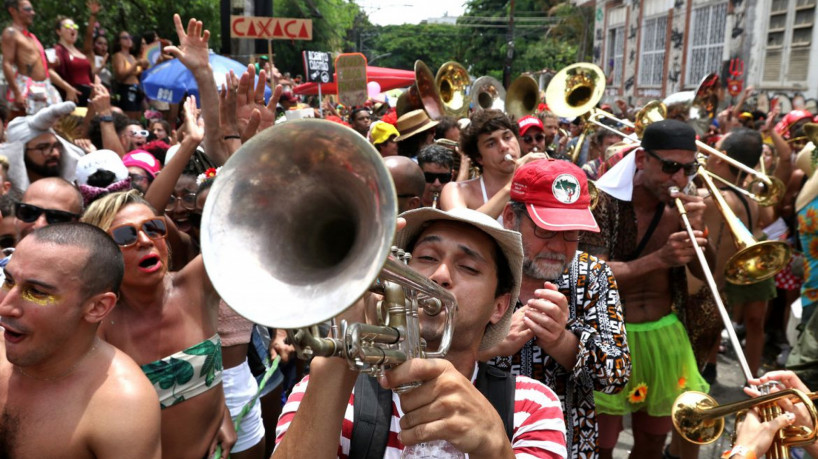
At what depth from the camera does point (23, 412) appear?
2.00 meters

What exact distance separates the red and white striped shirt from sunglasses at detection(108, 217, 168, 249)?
1157mm

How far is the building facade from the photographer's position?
1719cm

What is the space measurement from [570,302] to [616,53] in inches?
1306

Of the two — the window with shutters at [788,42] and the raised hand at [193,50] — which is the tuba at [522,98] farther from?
the window with shutters at [788,42]

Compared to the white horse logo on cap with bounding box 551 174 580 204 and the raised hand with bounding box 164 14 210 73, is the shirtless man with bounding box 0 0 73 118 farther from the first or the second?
the white horse logo on cap with bounding box 551 174 580 204

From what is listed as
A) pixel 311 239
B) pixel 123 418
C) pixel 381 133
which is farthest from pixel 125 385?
pixel 381 133

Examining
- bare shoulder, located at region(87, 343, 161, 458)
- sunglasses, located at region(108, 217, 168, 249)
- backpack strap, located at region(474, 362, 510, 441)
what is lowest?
bare shoulder, located at region(87, 343, 161, 458)

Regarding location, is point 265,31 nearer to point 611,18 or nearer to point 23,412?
point 23,412

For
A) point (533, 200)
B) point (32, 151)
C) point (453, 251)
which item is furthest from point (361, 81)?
point (453, 251)

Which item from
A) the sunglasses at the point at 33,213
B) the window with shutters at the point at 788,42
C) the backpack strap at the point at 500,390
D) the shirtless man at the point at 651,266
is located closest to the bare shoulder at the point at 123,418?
the backpack strap at the point at 500,390

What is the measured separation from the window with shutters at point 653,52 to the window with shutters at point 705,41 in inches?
94.1

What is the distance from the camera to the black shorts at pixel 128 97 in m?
10.8

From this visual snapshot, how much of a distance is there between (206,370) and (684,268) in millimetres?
2762

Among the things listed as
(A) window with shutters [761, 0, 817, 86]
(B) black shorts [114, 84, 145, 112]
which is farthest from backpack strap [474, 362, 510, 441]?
(A) window with shutters [761, 0, 817, 86]
